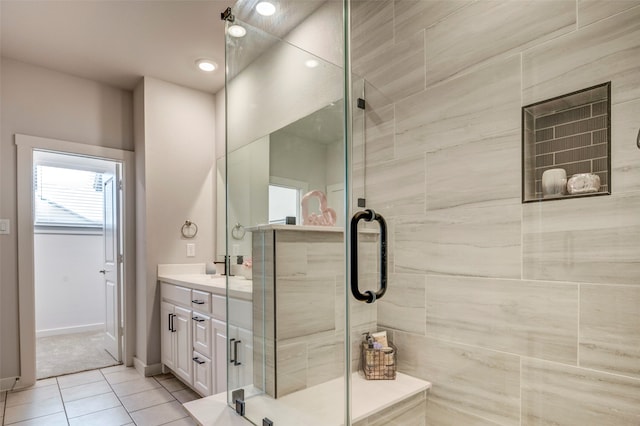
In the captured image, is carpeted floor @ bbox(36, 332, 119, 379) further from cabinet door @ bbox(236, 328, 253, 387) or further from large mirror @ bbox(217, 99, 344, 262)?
large mirror @ bbox(217, 99, 344, 262)

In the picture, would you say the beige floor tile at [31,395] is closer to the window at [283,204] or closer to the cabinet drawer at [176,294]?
the cabinet drawer at [176,294]

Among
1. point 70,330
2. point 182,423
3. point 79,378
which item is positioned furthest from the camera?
point 70,330

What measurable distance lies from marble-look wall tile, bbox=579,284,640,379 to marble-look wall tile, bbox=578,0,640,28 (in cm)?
93

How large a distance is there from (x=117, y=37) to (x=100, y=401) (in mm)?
2729

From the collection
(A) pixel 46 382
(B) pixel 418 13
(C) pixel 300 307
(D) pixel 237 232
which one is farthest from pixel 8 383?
(B) pixel 418 13

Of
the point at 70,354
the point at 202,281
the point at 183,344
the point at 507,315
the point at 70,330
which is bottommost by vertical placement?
the point at 70,330

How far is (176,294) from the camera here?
2.96 metres

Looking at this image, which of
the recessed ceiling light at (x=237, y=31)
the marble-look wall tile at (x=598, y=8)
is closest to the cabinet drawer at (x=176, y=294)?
the recessed ceiling light at (x=237, y=31)

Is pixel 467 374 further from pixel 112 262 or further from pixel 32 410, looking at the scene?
pixel 112 262

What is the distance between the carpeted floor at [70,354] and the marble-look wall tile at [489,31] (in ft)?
12.5

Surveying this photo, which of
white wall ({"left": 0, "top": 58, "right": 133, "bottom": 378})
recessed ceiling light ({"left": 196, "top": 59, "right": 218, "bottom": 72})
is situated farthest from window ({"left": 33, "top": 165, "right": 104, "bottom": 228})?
recessed ceiling light ({"left": 196, "top": 59, "right": 218, "bottom": 72})

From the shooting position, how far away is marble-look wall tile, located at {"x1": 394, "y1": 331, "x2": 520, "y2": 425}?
1.49 metres

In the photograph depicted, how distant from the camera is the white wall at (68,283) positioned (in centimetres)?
476

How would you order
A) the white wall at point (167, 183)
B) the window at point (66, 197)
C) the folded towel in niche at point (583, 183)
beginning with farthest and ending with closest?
the window at point (66, 197)
the white wall at point (167, 183)
the folded towel in niche at point (583, 183)
